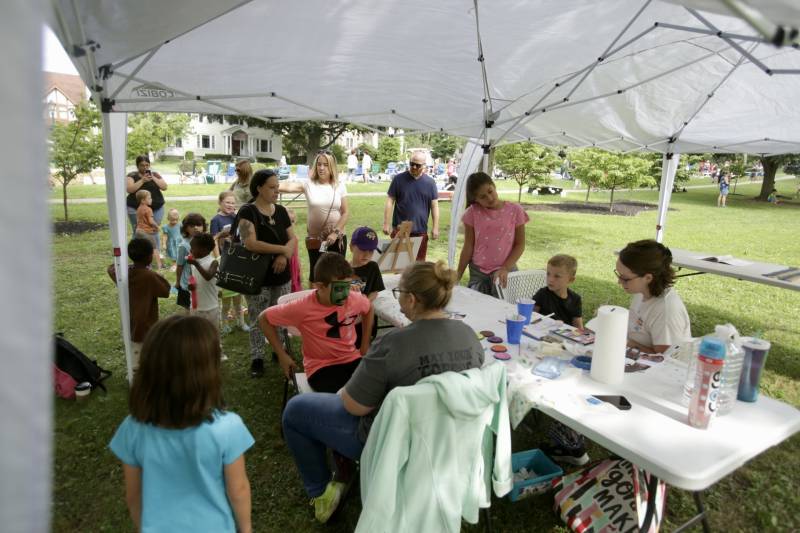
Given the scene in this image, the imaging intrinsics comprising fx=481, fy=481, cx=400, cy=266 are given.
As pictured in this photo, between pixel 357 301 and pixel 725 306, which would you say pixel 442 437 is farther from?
pixel 725 306

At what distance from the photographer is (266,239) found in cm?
381

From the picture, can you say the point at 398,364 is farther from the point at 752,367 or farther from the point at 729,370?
the point at 752,367

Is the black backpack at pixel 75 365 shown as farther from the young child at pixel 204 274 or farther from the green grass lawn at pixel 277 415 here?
the young child at pixel 204 274

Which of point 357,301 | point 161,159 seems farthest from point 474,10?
point 161,159

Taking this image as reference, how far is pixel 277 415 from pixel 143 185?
548 centimetres

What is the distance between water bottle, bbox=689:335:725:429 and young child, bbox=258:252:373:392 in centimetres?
166

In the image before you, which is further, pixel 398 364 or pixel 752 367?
pixel 752 367

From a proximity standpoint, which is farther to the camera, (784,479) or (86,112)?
(86,112)

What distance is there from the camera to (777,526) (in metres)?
2.65

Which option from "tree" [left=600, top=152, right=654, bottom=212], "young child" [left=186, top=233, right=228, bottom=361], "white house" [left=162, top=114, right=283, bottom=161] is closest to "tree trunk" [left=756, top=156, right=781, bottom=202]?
"tree" [left=600, top=152, right=654, bottom=212]

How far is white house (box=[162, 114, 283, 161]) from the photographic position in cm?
4262

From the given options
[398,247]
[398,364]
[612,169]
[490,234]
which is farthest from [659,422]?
[612,169]

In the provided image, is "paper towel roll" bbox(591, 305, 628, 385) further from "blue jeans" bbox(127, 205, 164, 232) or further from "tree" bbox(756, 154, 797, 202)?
"tree" bbox(756, 154, 797, 202)

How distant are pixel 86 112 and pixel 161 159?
31.9m
